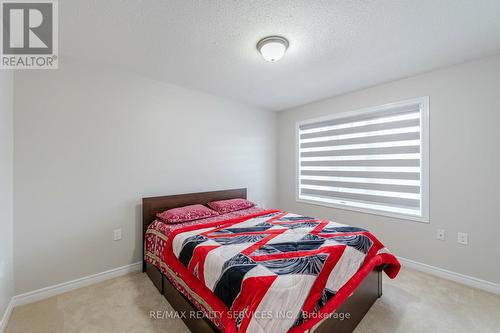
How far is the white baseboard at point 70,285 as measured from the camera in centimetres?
194

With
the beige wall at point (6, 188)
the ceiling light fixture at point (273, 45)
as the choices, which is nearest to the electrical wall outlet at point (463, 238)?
the ceiling light fixture at point (273, 45)

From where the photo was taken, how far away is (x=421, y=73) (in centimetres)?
257

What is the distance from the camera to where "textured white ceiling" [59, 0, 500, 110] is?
5.06ft

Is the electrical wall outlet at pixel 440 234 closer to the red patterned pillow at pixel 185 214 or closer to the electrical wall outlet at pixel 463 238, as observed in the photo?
the electrical wall outlet at pixel 463 238

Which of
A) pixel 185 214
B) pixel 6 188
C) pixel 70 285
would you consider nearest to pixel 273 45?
pixel 185 214

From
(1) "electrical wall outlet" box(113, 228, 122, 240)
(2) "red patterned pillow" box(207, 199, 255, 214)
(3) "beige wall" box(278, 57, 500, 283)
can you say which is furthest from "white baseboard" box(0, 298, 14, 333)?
(3) "beige wall" box(278, 57, 500, 283)

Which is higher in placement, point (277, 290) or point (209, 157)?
point (209, 157)

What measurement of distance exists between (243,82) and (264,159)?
64.5 inches

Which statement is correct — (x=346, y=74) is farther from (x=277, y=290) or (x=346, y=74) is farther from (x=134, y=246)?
(x=134, y=246)

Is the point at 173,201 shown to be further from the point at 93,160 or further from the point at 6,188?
the point at 6,188

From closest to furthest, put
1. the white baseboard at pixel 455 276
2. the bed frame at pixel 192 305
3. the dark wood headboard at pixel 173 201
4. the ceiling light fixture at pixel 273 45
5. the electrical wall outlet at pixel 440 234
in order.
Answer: the bed frame at pixel 192 305, the ceiling light fixture at pixel 273 45, the white baseboard at pixel 455 276, the electrical wall outlet at pixel 440 234, the dark wood headboard at pixel 173 201

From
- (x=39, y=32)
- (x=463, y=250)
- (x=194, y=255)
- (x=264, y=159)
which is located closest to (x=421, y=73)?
(x=463, y=250)

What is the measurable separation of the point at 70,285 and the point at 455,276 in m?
4.14

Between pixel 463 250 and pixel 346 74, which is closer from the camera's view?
pixel 463 250
